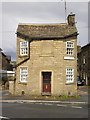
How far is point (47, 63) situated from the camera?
71.4 feet

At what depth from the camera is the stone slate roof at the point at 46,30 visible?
2238 centimetres

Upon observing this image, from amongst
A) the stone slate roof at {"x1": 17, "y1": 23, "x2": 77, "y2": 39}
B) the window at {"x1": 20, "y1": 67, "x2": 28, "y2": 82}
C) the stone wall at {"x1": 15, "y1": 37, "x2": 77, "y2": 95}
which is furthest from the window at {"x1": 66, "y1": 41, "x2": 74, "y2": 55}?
the window at {"x1": 20, "y1": 67, "x2": 28, "y2": 82}

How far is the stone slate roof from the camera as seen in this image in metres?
22.4

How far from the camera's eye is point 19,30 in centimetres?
2347

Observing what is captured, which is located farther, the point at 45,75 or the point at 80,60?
the point at 80,60

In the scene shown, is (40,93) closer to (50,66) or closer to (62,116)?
(50,66)

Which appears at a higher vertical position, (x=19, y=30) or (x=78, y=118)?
(x=19, y=30)

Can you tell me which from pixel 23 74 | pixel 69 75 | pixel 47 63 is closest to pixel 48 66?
pixel 47 63

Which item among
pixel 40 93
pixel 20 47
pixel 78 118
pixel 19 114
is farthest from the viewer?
pixel 20 47

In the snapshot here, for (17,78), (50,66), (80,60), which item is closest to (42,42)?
(50,66)

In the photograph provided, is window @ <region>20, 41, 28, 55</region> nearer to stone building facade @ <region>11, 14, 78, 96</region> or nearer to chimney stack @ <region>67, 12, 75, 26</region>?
stone building facade @ <region>11, 14, 78, 96</region>

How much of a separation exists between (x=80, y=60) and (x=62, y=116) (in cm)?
3543

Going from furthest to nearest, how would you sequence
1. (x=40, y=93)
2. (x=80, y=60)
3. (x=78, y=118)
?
(x=80, y=60) < (x=40, y=93) < (x=78, y=118)

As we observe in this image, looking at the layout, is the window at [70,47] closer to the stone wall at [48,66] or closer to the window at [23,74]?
the stone wall at [48,66]
